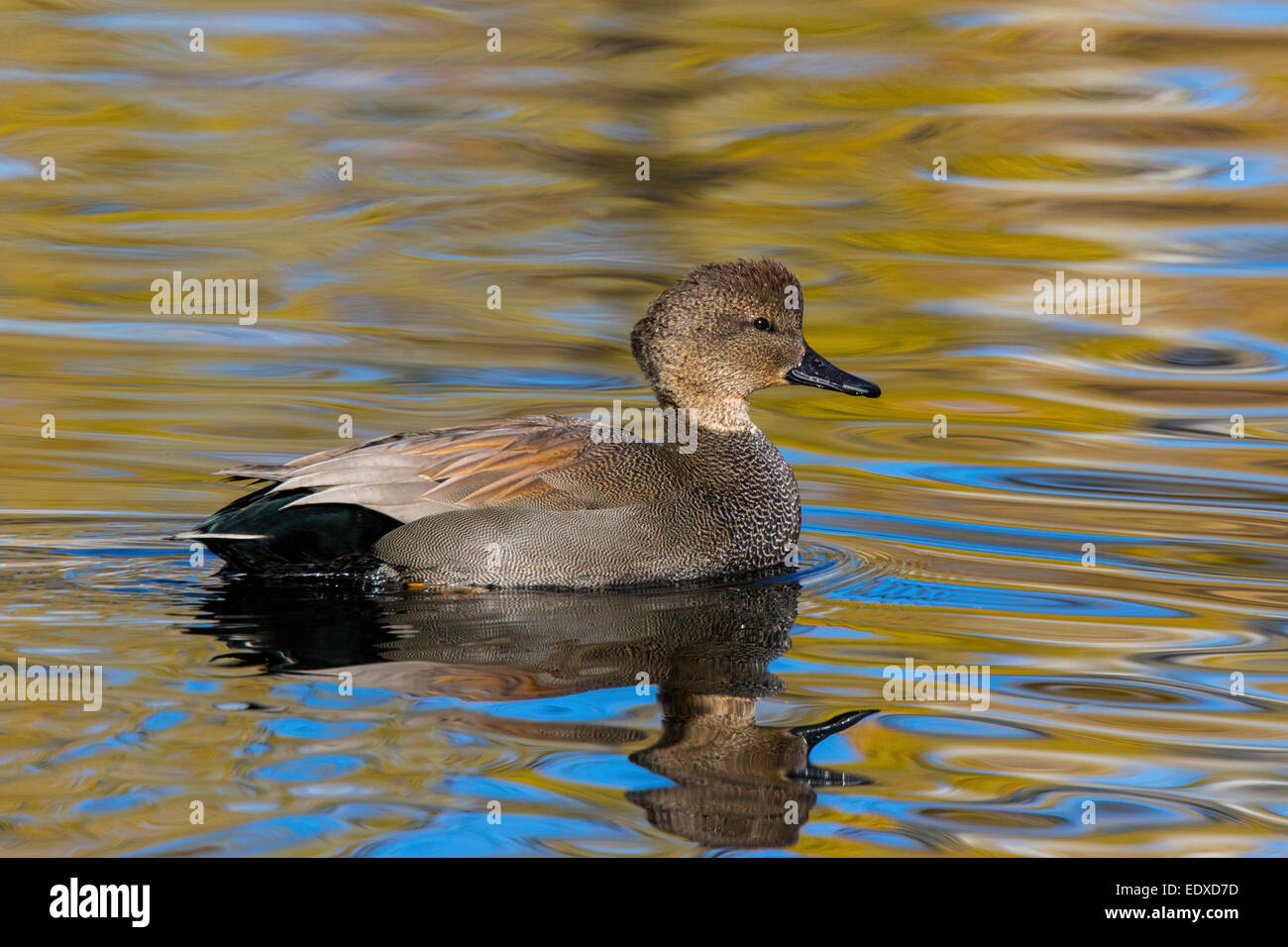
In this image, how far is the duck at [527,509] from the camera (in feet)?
23.7

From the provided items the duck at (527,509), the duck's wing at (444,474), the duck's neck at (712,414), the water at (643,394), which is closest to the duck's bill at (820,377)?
the duck's neck at (712,414)

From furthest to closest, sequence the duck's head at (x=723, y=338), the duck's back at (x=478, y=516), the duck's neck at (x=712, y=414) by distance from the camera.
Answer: the duck's neck at (x=712, y=414) < the duck's head at (x=723, y=338) < the duck's back at (x=478, y=516)

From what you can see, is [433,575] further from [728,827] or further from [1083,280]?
[1083,280]

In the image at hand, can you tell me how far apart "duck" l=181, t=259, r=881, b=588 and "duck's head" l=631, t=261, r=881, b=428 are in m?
Answer: 0.02

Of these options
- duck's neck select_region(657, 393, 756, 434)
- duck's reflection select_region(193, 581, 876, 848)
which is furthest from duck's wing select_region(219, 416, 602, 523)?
duck's neck select_region(657, 393, 756, 434)

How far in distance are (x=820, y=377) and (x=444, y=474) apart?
6.14 ft

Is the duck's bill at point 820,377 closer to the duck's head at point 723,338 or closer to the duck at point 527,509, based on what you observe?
the duck's head at point 723,338

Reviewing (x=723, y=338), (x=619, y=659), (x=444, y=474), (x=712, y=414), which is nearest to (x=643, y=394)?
(x=712, y=414)

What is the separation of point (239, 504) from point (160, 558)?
485 millimetres

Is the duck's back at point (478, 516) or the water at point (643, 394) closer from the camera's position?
the water at point (643, 394)

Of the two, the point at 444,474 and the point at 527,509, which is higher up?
the point at 444,474

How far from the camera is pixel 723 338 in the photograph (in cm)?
804

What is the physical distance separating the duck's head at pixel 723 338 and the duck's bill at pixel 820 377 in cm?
1

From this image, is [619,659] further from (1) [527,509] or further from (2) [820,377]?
(2) [820,377]
